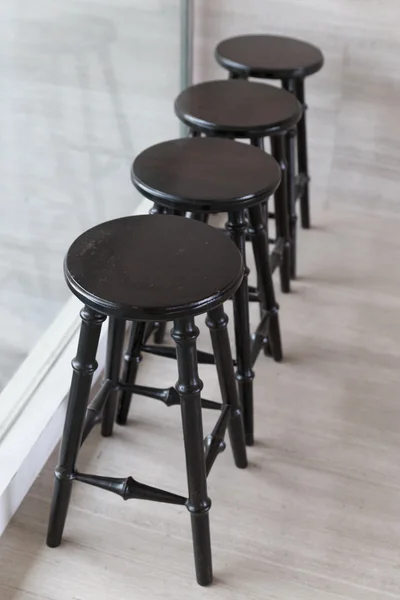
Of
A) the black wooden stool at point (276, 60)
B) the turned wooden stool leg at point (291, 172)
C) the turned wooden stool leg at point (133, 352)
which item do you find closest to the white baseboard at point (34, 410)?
the turned wooden stool leg at point (133, 352)

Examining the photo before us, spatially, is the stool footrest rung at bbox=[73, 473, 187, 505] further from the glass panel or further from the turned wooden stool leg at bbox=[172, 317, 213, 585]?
the glass panel

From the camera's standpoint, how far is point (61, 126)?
1672mm

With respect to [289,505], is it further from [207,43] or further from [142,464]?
[207,43]

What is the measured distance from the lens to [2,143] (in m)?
1.39

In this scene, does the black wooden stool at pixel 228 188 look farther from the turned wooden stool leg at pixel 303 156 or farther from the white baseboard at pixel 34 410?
the turned wooden stool leg at pixel 303 156

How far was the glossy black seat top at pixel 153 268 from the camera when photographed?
3.62 feet

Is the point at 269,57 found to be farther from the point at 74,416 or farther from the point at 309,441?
the point at 74,416

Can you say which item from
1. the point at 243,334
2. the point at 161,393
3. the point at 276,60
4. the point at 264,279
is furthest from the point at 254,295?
the point at 276,60

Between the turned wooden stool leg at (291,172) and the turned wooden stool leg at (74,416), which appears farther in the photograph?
the turned wooden stool leg at (291,172)

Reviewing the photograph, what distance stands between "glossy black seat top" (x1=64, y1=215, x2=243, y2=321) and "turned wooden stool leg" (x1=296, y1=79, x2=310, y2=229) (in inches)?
38.1

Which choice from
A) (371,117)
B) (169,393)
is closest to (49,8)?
(169,393)

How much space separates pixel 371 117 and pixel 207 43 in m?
0.56

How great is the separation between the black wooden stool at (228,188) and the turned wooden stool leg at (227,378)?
3.7 inches

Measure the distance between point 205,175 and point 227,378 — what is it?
1.23 feet
